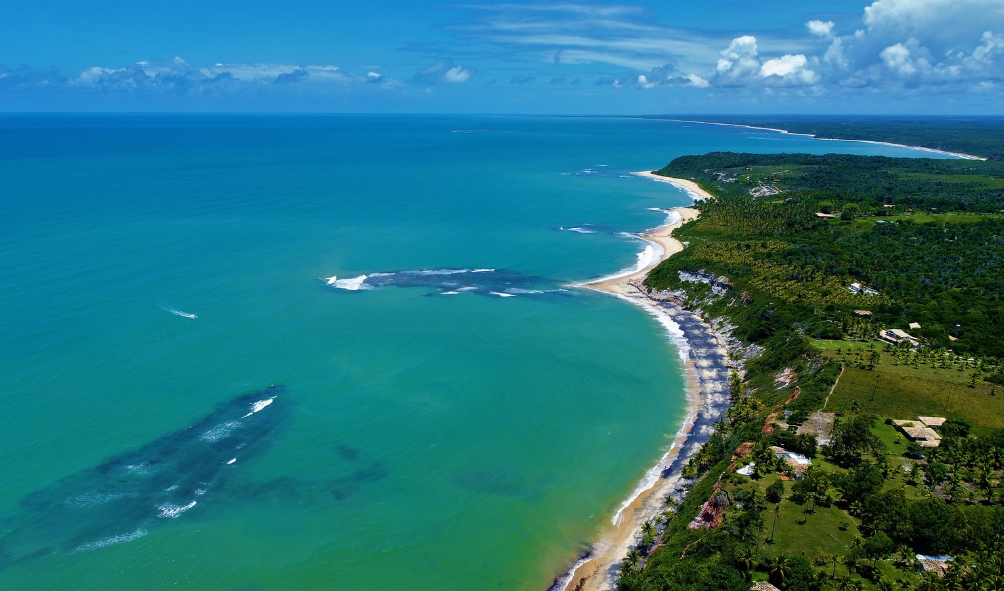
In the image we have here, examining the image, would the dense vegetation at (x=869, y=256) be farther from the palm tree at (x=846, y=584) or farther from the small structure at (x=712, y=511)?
the palm tree at (x=846, y=584)

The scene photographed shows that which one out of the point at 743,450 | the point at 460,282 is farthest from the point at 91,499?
the point at 460,282

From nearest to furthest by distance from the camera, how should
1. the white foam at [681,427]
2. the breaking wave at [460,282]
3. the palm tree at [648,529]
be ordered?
the palm tree at [648,529], the white foam at [681,427], the breaking wave at [460,282]

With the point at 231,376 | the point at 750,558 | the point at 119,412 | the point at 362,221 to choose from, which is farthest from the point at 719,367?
the point at 362,221

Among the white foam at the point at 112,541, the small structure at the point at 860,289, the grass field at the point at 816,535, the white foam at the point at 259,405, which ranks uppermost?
the small structure at the point at 860,289

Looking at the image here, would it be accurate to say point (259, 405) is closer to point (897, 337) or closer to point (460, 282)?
point (460, 282)

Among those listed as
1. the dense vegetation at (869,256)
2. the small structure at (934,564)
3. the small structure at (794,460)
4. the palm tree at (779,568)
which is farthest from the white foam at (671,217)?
the palm tree at (779,568)

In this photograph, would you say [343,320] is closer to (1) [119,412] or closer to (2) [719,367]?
(1) [119,412]
